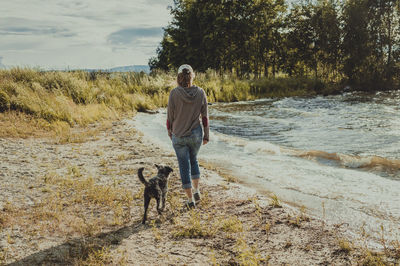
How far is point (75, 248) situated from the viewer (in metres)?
3.49

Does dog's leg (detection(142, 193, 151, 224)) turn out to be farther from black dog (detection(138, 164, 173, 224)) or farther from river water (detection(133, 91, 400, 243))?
river water (detection(133, 91, 400, 243))

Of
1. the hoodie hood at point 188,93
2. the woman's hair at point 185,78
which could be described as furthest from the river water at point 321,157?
the woman's hair at point 185,78

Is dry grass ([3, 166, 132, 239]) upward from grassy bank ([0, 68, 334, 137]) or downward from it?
downward

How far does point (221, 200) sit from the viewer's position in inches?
189

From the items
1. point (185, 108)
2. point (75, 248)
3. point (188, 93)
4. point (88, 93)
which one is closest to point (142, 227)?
point (75, 248)

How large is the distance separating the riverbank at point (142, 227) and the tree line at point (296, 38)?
24.8m

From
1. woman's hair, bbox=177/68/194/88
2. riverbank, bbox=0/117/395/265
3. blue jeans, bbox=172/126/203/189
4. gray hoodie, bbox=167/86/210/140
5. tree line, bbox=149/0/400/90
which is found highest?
tree line, bbox=149/0/400/90

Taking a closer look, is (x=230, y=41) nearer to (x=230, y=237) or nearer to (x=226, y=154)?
(x=226, y=154)

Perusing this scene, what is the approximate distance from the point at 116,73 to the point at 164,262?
62.1 ft

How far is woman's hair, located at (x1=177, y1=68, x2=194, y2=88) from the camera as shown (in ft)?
13.7

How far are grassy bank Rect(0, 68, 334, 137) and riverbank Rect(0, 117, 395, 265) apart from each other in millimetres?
2221

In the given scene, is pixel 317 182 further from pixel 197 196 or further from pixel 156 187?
pixel 156 187

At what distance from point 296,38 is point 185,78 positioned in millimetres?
27301

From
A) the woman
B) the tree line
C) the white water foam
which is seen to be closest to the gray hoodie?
the woman
